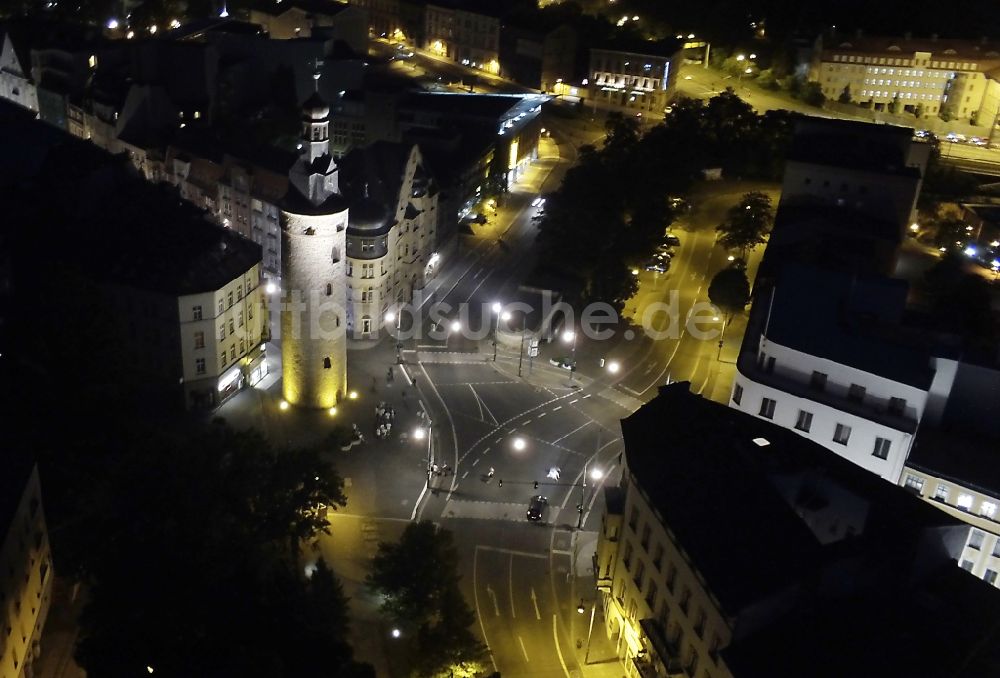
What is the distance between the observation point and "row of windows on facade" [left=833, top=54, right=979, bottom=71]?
13988 centimetres

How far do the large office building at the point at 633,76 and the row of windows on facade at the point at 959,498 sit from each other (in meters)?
95.9

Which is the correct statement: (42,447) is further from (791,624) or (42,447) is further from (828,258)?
(828,258)

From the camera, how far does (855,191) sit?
84.4 metres

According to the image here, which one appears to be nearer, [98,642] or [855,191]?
[98,642]

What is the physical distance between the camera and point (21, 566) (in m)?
42.6

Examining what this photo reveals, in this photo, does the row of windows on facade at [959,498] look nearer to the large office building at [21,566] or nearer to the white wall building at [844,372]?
the white wall building at [844,372]

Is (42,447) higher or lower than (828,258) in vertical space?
lower

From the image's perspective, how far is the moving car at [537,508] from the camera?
5647 centimetres

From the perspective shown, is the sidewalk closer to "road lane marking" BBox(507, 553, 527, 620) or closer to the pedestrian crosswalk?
the pedestrian crosswalk

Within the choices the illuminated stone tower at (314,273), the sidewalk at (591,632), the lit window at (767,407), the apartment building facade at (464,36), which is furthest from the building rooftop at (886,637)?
the apartment building facade at (464,36)

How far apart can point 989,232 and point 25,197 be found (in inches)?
3307

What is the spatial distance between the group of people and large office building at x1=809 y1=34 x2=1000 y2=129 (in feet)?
354

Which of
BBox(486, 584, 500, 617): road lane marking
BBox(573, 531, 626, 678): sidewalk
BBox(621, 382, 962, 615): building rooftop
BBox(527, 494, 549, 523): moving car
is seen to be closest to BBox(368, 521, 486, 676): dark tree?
BBox(486, 584, 500, 617): road lane marking

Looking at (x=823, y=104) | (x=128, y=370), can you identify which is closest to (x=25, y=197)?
(x=128, y=370)
